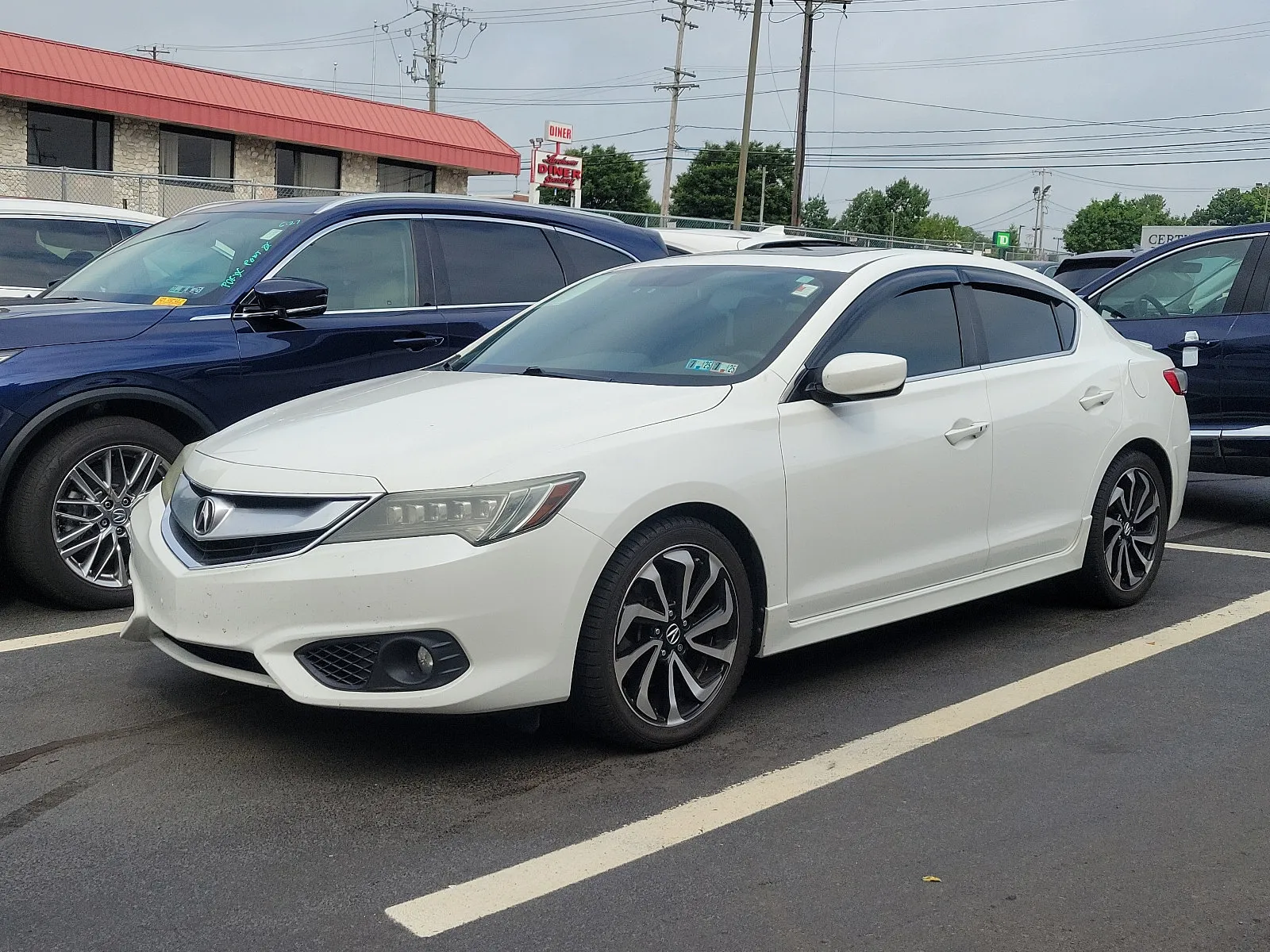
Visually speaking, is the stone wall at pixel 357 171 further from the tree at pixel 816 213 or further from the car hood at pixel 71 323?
the tree at pixel 816 213

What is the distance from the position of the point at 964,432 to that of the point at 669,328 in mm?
1154

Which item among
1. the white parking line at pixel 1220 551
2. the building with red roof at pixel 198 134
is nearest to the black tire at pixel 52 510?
the white parking line at pixel 1220 551

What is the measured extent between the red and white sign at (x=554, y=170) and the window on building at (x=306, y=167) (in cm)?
506

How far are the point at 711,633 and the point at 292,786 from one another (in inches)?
52.4

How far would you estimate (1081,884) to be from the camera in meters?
3.38

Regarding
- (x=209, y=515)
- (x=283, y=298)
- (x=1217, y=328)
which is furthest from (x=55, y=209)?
(x=1217, y=328)

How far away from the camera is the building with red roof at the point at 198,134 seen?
2581cm

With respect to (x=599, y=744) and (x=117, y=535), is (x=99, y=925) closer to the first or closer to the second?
(x=599, y=744)

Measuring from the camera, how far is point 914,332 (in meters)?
5.27

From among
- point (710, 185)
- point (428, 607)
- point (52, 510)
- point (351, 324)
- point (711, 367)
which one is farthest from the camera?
point (710, 185)

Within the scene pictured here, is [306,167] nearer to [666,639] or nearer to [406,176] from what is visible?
[406,176]

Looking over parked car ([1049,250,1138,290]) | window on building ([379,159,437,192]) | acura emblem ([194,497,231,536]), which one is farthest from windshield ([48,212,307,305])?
window on building ([379,159,437,192])

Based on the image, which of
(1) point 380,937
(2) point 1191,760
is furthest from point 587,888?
(2) point 1191,760

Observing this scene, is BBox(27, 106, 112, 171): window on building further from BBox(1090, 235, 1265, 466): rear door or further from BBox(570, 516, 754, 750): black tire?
BBox(570, 516, 754, 750): black tire
